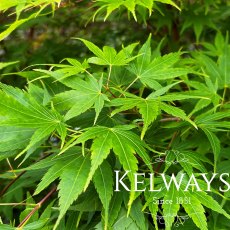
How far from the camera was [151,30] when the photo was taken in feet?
6.89

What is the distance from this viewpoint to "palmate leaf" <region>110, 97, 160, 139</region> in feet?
3.13

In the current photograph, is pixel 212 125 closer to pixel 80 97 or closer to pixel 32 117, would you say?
pixel 80 97

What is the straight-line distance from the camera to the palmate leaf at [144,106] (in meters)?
0.95

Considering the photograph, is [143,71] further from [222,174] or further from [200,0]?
[200,0]

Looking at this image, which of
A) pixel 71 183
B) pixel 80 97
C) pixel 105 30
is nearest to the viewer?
pixel 71 183

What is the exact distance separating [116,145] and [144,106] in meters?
0.13

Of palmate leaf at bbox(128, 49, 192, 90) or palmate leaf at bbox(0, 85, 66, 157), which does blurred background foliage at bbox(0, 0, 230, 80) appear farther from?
palmate leaf at bbox(0, 85, 66, 157)

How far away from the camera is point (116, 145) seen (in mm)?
913

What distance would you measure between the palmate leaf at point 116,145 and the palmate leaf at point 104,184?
55 millimetres

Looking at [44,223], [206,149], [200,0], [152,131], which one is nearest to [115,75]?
[152,131]

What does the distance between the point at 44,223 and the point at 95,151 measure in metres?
0.23

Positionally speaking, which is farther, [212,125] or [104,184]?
[212,125]

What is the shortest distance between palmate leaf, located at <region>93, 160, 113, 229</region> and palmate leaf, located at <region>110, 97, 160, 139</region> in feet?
0.41

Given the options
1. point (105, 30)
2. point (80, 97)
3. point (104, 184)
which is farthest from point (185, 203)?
point (105, 30)
